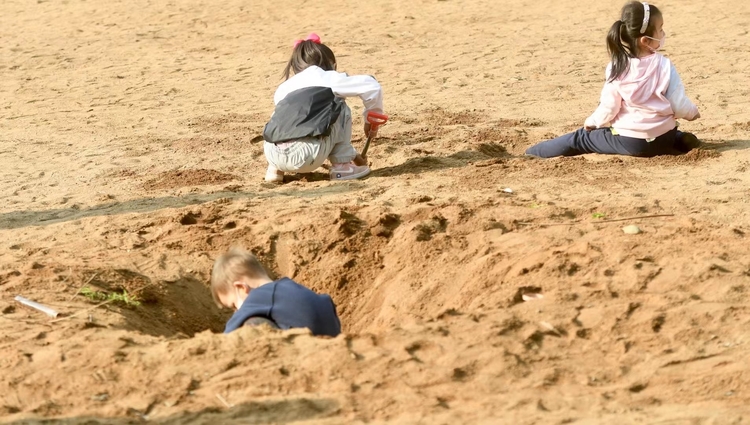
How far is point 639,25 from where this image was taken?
22.9 ft

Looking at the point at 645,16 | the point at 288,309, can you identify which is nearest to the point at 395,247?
the point at 288,309

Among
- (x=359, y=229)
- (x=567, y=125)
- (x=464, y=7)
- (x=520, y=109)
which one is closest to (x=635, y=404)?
(x=359, y=229)

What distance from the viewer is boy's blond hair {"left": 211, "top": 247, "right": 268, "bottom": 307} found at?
4.88 metres

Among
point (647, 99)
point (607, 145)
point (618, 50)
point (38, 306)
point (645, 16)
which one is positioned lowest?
point (607, 145)

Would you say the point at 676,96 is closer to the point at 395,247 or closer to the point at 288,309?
the point at 395,247

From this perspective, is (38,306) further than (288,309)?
Yes

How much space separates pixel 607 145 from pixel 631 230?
2050mm

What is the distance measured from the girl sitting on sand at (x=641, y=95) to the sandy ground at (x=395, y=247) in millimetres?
196

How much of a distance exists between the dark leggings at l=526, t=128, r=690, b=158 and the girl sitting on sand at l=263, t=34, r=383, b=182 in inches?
52.1

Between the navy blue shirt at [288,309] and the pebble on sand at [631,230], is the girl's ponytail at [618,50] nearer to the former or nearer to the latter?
the pebble on sand at [631,230]

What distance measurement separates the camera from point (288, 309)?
454cm

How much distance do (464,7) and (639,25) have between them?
730cm

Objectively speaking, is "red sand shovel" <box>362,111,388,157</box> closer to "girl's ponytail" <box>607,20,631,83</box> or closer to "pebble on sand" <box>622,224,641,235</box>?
"girl's ponytail" <box>607,20,631,83</box>

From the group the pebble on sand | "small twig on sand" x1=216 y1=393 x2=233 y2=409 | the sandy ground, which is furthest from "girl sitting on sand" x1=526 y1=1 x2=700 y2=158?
"small twig on sand" x1=216 y1=393 x2=233 y2=409
